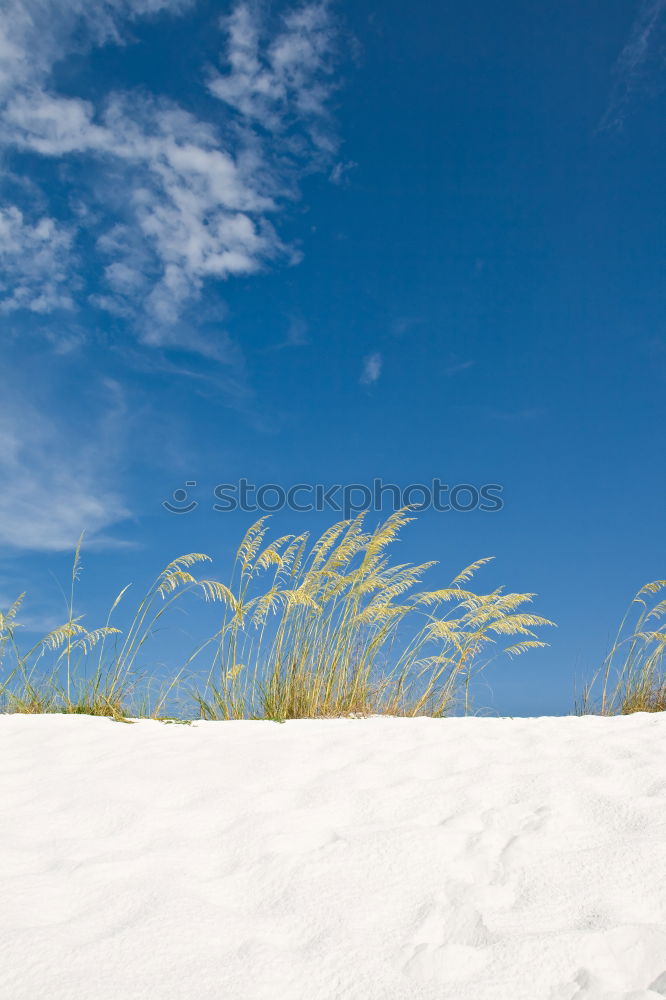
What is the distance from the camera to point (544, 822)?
6.83 ft

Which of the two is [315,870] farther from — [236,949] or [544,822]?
[544,822]

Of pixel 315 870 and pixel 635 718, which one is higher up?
pixel 635 718

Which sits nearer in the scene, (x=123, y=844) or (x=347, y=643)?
(x=123, y=844)

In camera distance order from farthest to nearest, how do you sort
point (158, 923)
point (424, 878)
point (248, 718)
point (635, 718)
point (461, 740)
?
point (248, 718) < point (635, 718) < point (461, 740) < point (424, 878) < point (158, 923)

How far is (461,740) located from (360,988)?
1.75m

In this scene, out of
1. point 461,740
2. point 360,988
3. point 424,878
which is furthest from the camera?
point 461,740

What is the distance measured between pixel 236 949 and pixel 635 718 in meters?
2.82

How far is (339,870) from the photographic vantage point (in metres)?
1.84

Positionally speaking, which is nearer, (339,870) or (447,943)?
(447,943)

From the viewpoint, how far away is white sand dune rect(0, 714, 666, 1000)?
1.41 metres

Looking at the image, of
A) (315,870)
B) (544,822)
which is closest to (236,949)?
(315,870)

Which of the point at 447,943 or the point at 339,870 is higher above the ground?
the point at 339,870

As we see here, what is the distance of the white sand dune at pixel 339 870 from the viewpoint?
55.6 inches

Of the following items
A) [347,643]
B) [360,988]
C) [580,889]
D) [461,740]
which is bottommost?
[360,988]
